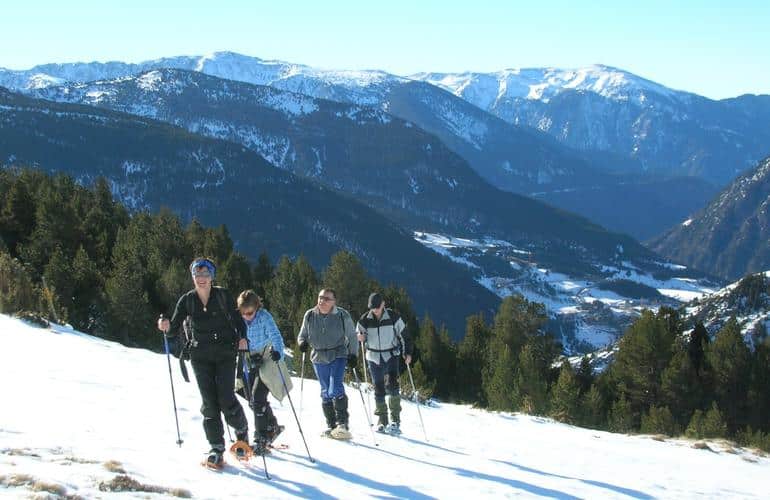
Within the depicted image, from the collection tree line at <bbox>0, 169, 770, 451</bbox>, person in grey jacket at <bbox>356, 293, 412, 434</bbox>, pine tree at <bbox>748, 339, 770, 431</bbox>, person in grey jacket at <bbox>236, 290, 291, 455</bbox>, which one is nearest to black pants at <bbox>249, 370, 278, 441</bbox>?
person in grey jacket at <bbox>236, 290, 291, 455</bbox>

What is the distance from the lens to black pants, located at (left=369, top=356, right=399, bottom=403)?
13.2m

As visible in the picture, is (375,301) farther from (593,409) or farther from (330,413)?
(593,409)

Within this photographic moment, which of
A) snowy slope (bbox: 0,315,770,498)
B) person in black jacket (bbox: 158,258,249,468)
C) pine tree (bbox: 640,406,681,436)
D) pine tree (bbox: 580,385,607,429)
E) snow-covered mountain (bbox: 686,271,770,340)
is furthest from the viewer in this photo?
snow-covered mountain (bbox: 686,271,770,340)

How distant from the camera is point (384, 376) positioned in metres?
13.3

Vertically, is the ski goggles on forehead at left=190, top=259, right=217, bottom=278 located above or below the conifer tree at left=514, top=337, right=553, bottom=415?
above

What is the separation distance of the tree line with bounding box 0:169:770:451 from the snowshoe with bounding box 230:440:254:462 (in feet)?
42.6

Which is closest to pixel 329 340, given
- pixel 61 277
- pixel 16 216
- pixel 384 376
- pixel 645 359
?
pixel 384 376

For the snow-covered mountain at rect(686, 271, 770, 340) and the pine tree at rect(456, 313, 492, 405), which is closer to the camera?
the pine tree at rect(456, 313, 492, 405)

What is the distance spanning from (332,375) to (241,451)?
8.46ft

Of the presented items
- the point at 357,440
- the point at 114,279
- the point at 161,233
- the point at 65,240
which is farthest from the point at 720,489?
the point at 161,233

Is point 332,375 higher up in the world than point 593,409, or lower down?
higher up

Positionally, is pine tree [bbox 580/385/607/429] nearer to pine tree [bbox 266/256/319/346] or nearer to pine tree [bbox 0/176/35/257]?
pine tree [bbox 266/256/319/346]

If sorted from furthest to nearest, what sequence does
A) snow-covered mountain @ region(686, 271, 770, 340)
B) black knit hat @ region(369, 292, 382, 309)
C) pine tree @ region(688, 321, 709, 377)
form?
snow-covered mountain @ region(686, 271, 770, 340)
pine tree @ region(688, 321, 709, 377)
black knit hat @ region(369, 292, 382, 309)

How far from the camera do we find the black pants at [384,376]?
13.2m
